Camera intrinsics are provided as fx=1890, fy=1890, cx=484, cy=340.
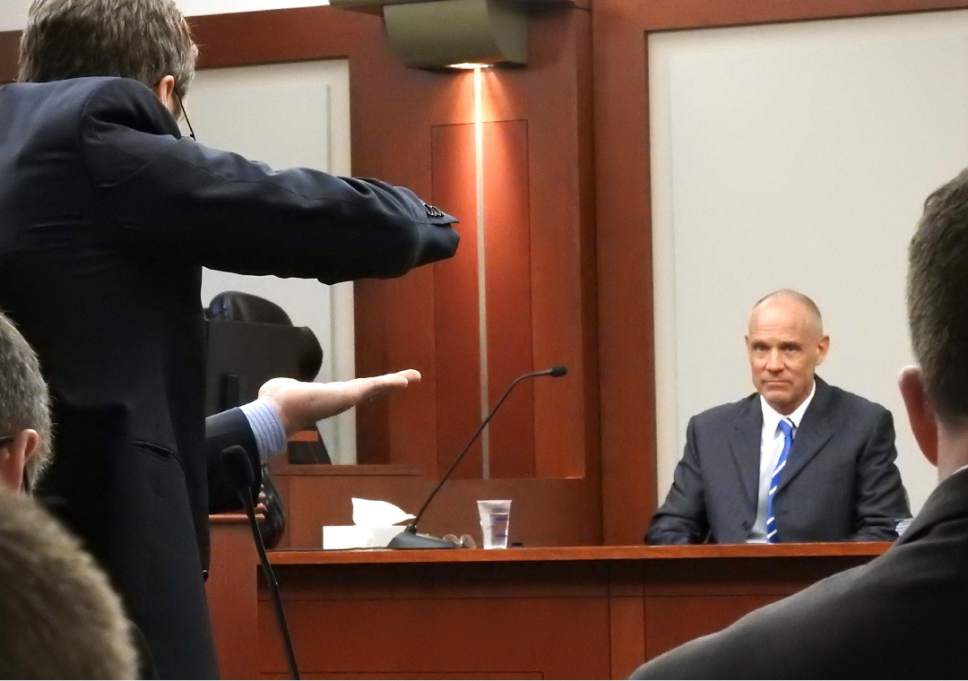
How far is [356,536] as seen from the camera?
5367mm

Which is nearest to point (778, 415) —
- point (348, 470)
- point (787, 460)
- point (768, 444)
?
point (768, 444)

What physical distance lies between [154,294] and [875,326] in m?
5.46

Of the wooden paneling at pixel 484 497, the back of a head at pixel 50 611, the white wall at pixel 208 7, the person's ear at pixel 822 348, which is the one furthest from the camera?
the white wall at pixel 208 7

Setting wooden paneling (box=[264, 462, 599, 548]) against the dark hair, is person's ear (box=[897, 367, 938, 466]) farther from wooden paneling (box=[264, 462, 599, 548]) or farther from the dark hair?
wooden paneling (box=[264, 462, 599, 548])

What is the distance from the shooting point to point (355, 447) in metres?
7.62

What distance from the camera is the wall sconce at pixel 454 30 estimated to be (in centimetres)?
709

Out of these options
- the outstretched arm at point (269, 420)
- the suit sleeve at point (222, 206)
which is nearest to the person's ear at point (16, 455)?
the suit sleeve at point (222, 206)

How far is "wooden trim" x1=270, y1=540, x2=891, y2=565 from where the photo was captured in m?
4.61

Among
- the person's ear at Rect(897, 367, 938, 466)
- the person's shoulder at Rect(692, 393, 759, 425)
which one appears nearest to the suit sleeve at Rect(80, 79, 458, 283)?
the person's ear at Rect(897, 367, 938, 466)

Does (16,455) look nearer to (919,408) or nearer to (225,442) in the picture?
(225,442)

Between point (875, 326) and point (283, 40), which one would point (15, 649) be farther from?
point (283, 40)

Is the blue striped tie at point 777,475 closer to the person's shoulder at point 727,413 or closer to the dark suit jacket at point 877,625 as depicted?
the person's shoulder at point 727,413

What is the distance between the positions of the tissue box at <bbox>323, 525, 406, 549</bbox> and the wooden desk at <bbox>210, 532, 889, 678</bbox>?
0.49 m

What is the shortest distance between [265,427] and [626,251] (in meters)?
5.30
